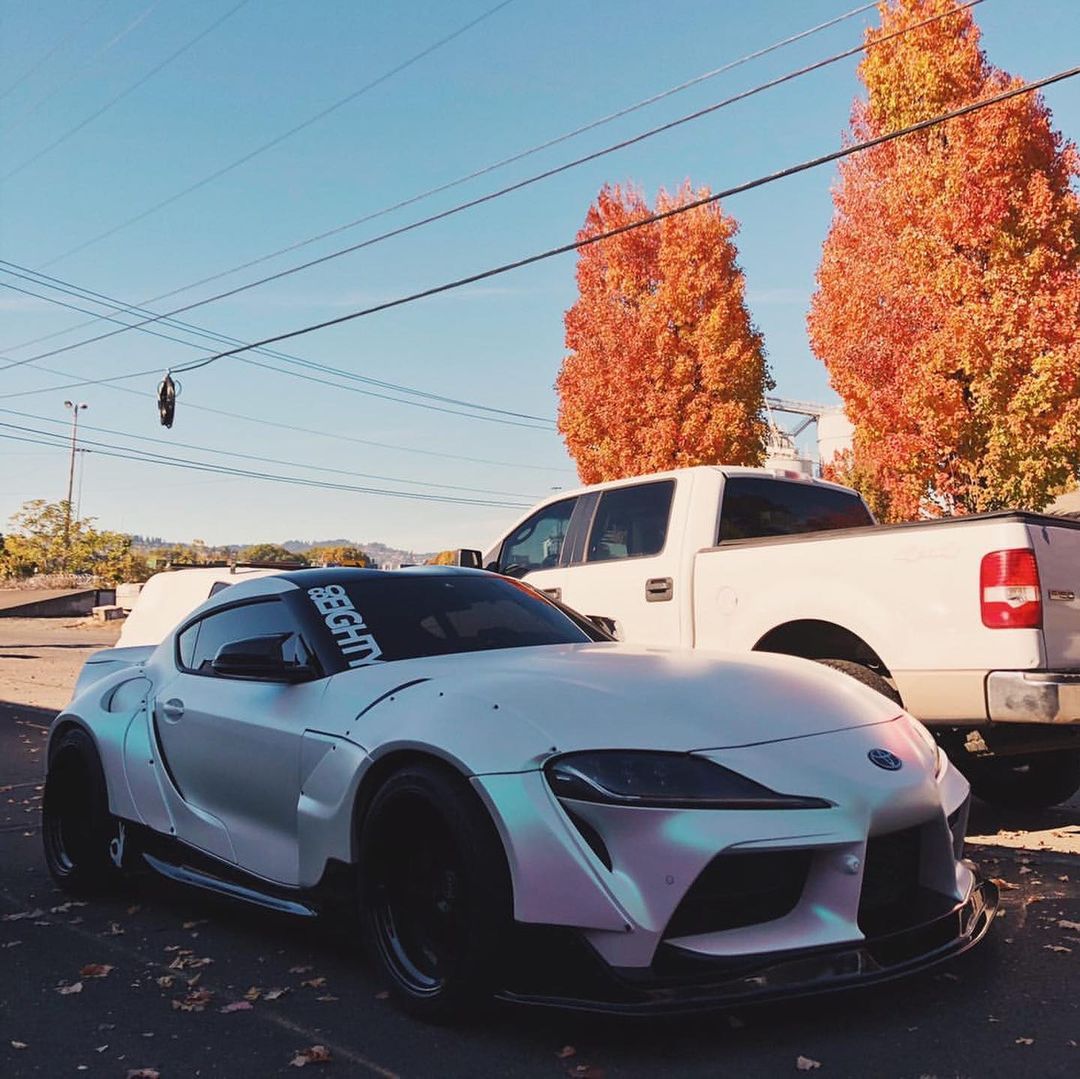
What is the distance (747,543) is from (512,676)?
3.37 meters

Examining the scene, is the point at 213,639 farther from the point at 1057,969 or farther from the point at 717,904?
the point at 1057,969

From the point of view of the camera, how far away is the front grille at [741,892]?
10.1 feet

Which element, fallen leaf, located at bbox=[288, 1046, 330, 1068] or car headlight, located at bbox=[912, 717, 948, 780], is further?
car headlight, located at bbox=[912, 717, 948, 780]

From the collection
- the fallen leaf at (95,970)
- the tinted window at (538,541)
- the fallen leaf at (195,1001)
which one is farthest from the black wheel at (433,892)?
the tinted window at (538,541)

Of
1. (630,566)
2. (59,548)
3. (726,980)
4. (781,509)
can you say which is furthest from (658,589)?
(59,548)

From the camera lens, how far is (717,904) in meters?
3.12

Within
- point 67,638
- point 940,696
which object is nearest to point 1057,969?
point 940,696

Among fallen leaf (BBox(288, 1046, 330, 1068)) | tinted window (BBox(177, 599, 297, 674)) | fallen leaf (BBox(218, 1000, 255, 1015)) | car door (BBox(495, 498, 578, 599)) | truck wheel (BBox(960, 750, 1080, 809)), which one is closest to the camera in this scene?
fallen leaf (BBox(288, 1046, 330, 1068))

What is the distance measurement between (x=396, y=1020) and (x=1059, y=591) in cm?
366

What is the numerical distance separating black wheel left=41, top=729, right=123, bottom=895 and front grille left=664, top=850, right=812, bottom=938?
3079mm

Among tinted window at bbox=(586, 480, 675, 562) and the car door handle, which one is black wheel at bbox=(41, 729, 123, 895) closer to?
the car door handle

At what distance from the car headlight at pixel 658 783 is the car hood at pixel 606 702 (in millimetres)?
44

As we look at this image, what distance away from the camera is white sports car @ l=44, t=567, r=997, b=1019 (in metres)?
3.08

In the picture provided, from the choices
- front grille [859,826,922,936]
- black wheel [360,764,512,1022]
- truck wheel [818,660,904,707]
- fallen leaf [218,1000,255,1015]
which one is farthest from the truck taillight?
fallen leaf [218,1000,255,1015]
